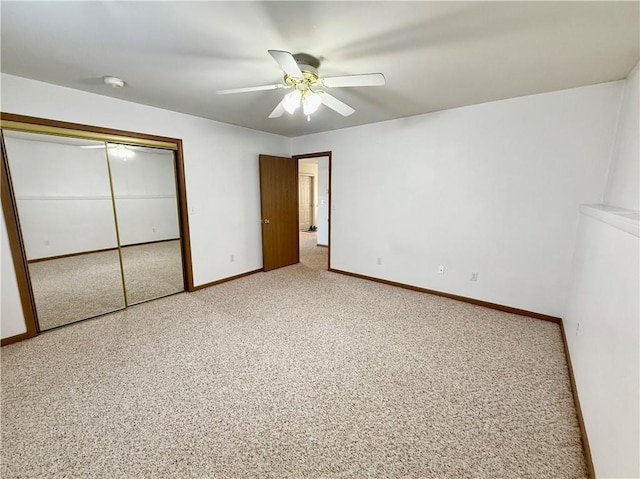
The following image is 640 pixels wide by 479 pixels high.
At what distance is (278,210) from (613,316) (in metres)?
4.09

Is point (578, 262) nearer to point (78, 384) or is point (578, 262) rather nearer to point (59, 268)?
point (78, 384)

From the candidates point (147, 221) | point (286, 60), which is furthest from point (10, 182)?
point (286, 60)

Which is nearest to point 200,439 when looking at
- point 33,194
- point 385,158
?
point 33,194

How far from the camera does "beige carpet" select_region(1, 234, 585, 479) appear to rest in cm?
133

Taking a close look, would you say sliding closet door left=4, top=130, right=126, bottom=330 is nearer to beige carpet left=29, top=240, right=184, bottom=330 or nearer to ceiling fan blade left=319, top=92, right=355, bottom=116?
beige carpet left=29, top=240, right=184, bottom=330

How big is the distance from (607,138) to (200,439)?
13.2 ft

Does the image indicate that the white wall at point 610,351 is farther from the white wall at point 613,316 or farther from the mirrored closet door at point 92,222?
the mirrored closet door at point 92,222

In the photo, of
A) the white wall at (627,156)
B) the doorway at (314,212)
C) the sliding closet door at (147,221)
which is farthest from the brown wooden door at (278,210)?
the white wall at (627,156)

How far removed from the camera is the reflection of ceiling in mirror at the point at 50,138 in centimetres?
230

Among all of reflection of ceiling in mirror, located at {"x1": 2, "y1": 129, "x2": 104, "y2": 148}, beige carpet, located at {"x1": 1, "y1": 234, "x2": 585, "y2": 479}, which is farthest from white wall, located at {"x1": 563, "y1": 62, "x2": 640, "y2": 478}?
reflection of ceiling in mirror, located at {"x1": 2, "y1": 129, "x2": 104, "y2": 148}

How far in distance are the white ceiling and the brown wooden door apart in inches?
70.9

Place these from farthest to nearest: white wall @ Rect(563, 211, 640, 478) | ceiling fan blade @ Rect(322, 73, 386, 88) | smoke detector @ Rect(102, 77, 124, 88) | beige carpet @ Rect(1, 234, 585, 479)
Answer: smoke detector @ Rect(102, 77, 124, 88), ceiling fan blade @ Rect(322, 73, 386, 88), beige carpet @ Rect(1, 234, 585, 479), white wall @ Rect(563, 211, 640, 478)

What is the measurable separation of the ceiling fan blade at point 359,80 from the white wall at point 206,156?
2.39 m

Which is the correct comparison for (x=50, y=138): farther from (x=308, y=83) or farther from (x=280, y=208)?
(x=280, y=208)
